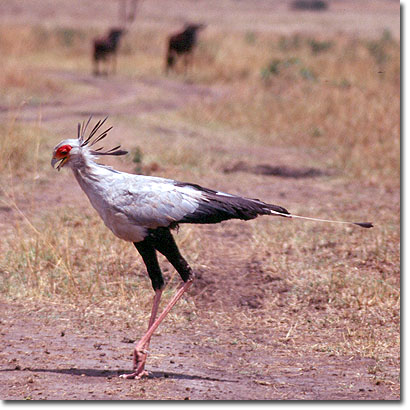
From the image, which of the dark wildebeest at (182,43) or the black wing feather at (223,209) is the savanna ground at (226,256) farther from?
the dark wildebeest at (182,43)

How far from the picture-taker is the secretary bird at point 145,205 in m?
4.18

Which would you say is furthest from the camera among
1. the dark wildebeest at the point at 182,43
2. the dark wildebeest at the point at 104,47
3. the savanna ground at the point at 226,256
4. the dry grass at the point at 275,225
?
the dark wildebeest at the point at 182,43

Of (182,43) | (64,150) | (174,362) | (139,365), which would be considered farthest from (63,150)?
(182,43)

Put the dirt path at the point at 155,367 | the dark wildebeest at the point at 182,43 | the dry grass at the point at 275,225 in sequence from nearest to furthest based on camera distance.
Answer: the dirt path at the point at 155,367 → the dry grass at the point at 275,225 → the dark wildebeest at the point at 182,43

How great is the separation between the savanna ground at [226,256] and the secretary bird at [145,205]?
0.57 meters

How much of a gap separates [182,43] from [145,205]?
1541cm

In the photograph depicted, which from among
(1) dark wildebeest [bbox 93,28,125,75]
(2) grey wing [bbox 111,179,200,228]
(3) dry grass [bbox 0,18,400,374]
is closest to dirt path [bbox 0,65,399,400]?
(3) dry grass [bbox 0,18,400,374]

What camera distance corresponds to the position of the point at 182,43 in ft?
62.6

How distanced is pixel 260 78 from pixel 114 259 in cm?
1084

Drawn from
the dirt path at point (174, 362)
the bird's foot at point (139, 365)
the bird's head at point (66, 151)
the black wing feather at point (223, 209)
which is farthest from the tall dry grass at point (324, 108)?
the bird's foot at point (139, 365)

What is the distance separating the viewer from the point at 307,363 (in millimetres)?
4672

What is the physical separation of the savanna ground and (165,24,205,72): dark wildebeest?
405 centimetres

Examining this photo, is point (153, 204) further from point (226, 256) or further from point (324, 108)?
point (324, 108)

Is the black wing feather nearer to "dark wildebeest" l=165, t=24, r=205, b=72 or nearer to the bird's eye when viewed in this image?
the bird's eye
